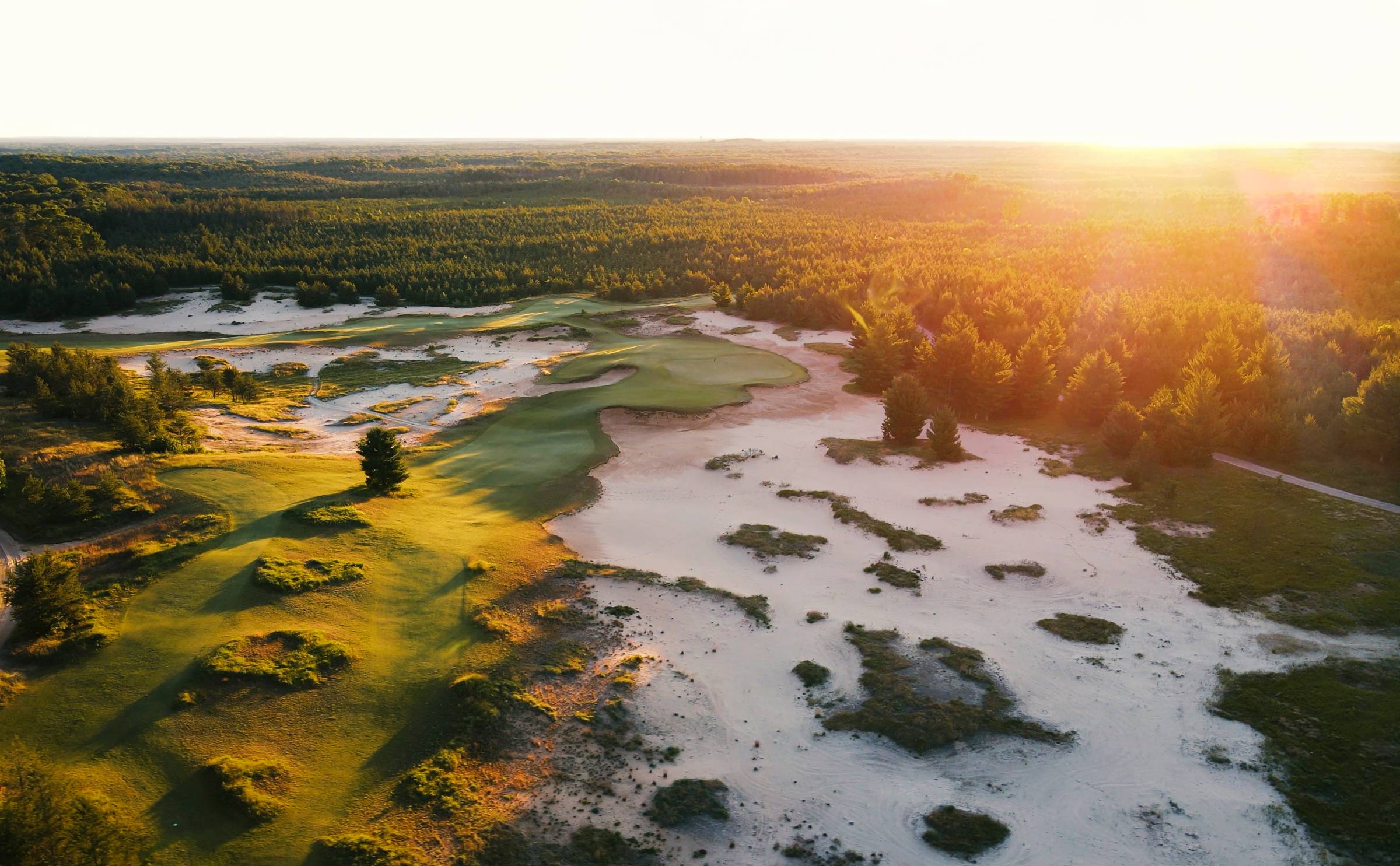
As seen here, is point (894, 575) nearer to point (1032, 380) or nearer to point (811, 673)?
point (811, 673)

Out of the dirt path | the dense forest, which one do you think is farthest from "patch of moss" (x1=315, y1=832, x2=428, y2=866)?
the dirt path

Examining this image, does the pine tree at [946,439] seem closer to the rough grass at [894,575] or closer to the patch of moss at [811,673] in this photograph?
the rough grass at [894,575]

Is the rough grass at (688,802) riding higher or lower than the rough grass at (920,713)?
lower

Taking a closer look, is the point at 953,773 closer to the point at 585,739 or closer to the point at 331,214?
the point at 585,739

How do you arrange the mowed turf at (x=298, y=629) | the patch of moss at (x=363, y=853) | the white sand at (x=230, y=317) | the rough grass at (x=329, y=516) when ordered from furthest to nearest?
the white sand at (x=230, y=317) < the rough grass at (x=329, y=516) < the mowed turf at (x=298, y=629) < the patch of moss at (x=363, y=853)

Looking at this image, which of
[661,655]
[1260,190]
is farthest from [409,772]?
[1260,190]

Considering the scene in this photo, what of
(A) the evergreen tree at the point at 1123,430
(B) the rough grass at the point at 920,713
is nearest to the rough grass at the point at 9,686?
(B) the rough grass at the point at 920,713

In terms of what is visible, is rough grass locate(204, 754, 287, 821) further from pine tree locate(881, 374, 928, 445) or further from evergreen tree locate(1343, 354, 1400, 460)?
evergreen tree locate(1343, 354, 1400, 460)
